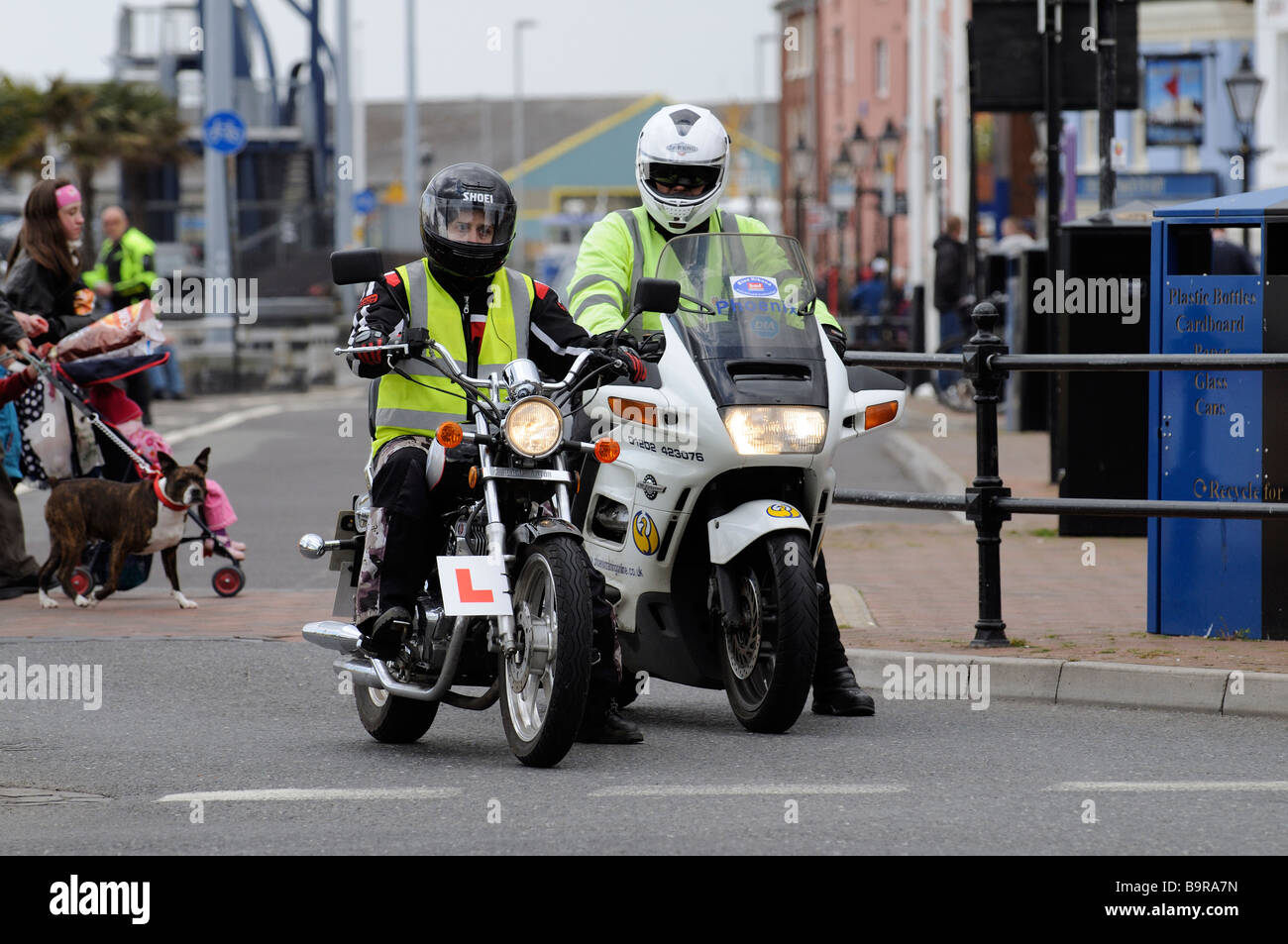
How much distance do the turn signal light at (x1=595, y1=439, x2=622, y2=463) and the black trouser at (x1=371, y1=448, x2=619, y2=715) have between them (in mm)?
399

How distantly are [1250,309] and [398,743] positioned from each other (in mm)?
3785

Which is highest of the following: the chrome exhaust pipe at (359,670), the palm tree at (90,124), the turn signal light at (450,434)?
the palm tree at (90,124)

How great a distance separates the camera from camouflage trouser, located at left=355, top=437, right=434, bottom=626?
6832mm

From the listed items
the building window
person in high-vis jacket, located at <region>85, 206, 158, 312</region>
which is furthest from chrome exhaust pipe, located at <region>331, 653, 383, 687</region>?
the building window

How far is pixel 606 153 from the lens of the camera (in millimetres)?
109812

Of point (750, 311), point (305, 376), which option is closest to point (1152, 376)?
point (750, 311)

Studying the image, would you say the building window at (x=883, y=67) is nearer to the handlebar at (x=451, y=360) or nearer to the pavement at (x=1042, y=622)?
the pavement at (x=1042, y=622)

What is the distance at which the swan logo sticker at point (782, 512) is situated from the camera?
23.0ft

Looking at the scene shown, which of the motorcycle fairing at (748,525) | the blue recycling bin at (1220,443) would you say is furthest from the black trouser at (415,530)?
the blue recycling bin at (1220,443)

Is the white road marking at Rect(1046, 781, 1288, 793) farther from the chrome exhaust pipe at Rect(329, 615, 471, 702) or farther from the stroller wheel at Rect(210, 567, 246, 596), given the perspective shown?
the stroller wheel at Rect(210, 567, 246, 596)

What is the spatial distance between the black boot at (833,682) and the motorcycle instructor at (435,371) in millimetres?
883

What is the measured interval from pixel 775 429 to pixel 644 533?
0.58 metres

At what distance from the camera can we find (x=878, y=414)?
7414mm

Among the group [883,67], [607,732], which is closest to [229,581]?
[607,732]
